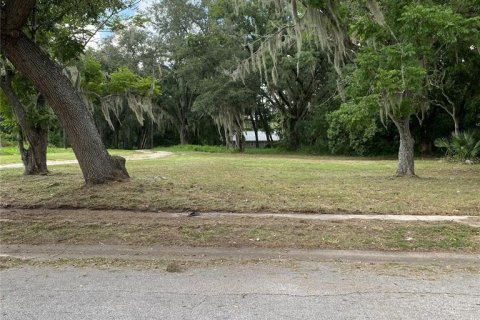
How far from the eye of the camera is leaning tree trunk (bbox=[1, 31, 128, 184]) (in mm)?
9617

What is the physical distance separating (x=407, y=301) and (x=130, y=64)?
42173mm

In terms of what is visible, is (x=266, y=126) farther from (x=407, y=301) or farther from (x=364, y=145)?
(x=407, y=301)

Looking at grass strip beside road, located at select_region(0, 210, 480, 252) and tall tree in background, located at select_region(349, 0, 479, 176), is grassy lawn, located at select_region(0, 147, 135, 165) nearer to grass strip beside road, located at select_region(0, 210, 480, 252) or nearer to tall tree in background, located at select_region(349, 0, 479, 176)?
grass strip beside road, located at select_region(0, 210, 480, 252)

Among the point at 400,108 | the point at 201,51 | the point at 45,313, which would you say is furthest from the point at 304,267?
the point at 201,51

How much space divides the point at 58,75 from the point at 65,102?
2.03 feet

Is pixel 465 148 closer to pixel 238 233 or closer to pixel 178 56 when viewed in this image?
pixel 238 233

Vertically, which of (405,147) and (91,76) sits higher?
Answer: (91,76)

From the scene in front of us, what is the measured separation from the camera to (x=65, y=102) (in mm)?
9977

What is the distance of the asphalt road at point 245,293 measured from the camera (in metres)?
3.77

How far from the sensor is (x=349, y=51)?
592 inches

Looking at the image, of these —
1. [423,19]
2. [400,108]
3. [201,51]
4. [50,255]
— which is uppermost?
[201,51]

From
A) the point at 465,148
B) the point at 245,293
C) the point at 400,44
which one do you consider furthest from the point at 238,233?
the point at 465,148

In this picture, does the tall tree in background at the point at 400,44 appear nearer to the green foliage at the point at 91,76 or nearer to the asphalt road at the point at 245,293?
the asphalt road at the point at 245,293

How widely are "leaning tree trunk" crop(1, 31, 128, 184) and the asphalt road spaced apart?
5476 mm
